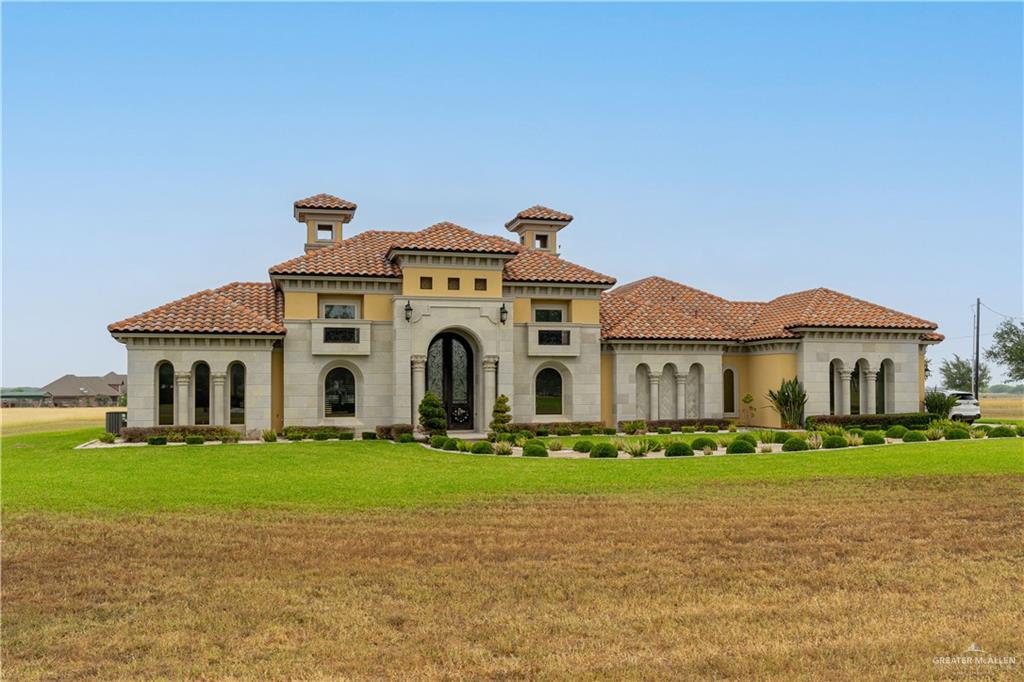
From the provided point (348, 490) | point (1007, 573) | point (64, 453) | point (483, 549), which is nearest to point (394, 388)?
point (64, 453)

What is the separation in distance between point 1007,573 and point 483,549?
753cm

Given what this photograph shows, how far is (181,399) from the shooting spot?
33.0m

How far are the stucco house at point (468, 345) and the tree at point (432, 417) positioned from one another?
2785mm

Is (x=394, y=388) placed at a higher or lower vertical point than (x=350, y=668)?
higher

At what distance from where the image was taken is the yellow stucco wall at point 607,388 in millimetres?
39031

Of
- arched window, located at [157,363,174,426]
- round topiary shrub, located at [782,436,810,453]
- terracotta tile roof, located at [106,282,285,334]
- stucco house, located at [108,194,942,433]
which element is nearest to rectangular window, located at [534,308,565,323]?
stucco house, located at [108,194,942,433]

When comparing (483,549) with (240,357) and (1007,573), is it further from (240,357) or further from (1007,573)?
(240,357)

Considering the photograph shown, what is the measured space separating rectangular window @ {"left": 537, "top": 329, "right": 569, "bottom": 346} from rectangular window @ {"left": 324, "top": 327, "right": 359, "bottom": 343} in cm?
834

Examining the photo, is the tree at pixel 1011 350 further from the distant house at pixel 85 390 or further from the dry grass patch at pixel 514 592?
the distant house at pixel 85 390

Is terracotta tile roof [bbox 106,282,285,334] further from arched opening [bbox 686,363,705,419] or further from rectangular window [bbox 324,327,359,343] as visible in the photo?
arched opening [bbox 686,363,705,419]

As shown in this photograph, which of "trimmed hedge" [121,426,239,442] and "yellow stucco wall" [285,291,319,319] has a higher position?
"yellow stucco wall" [285,291,319,319]

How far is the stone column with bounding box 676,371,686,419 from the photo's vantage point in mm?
39312

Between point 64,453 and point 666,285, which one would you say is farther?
point 666,285

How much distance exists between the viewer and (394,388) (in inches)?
1374
